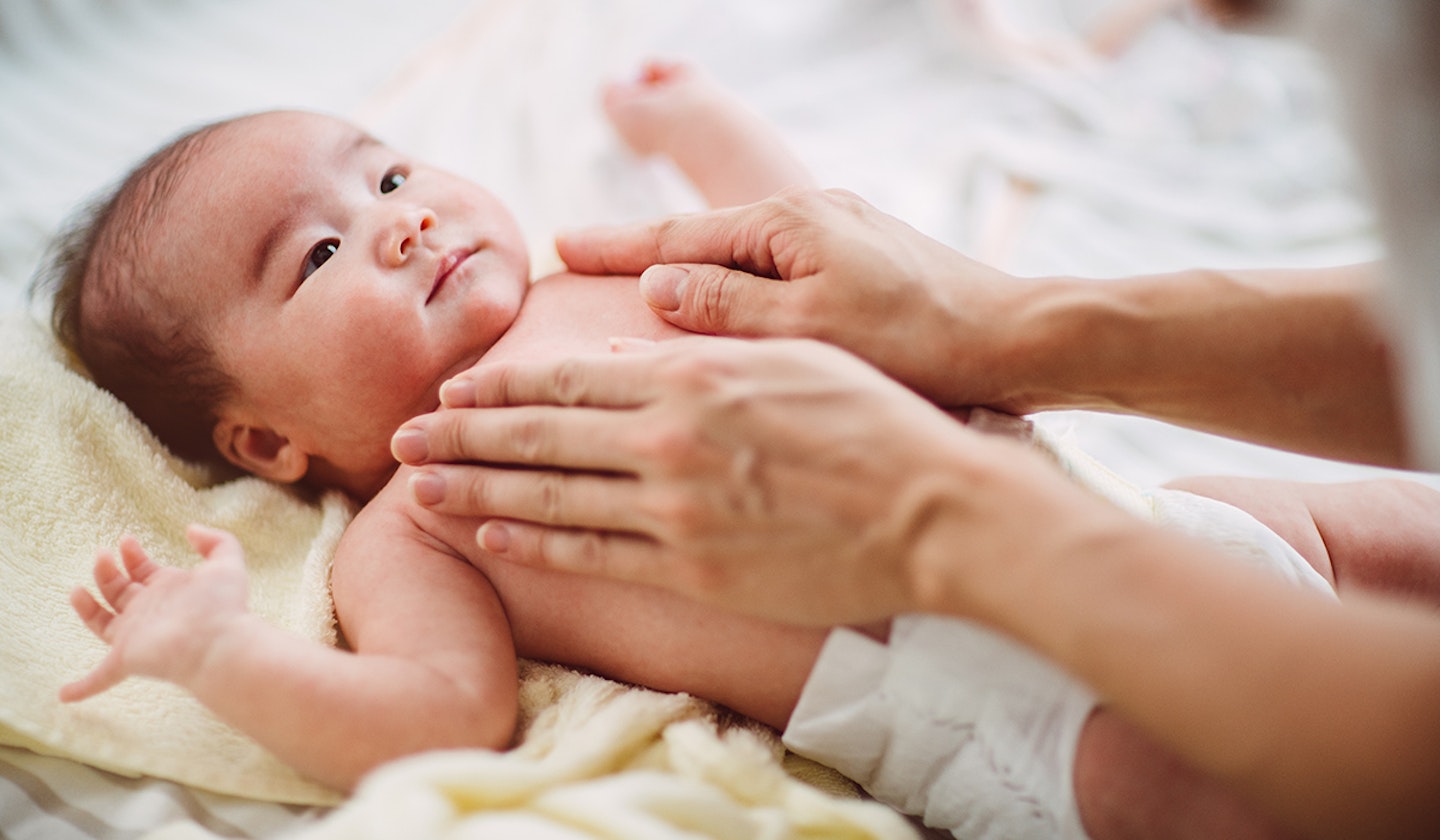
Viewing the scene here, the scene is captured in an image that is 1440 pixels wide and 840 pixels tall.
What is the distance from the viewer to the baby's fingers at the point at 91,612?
86cm

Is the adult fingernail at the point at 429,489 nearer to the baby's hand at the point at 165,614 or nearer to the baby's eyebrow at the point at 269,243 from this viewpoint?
the baby's hand at the point at 165,614

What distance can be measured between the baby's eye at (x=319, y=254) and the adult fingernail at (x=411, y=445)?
296mm

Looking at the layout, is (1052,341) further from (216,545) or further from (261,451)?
(261,451)

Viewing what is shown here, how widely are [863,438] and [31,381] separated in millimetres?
1035

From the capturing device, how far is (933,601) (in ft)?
2.41

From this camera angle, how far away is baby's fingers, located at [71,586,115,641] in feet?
2.82

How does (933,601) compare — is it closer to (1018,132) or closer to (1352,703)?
(1352,703)

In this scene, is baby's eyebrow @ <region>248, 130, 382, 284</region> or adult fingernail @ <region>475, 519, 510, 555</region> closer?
adult fingernail @ <region>475, 519, 510, 555</region>

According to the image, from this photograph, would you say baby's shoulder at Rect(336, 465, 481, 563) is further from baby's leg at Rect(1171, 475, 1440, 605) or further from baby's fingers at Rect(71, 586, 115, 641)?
baby's leg at Rect(1171, 475, 1440, 605)

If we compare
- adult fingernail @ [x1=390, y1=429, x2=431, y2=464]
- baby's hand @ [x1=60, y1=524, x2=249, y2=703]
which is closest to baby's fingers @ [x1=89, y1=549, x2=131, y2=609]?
baby's hand @ [x1=60, y1=524, x2=249, y2=703]

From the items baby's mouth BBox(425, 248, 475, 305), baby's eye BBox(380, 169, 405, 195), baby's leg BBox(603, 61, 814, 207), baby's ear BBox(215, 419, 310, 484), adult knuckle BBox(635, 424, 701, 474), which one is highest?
baby's leg BBox(603, 61, 814, 207)

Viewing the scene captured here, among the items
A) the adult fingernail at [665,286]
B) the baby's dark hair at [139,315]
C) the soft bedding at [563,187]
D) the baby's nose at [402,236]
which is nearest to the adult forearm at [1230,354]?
the soft bedding at [563,187]

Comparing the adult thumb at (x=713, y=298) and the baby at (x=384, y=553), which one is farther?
the adult thumb at (x=713, y=298)

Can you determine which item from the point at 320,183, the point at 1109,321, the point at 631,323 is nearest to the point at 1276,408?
the point at 1109,321
